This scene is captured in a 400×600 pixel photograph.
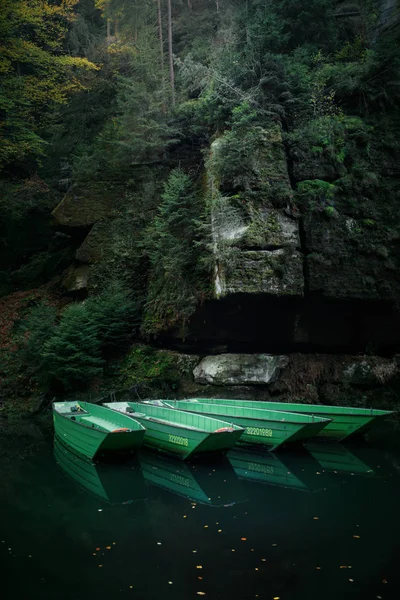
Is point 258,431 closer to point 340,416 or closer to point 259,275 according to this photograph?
point 340,416

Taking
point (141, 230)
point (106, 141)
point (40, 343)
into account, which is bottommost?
point (40, 343)

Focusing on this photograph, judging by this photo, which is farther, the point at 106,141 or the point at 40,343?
the point at 106,141

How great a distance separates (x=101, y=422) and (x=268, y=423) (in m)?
3.99

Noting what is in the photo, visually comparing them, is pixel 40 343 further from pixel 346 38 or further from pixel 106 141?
pixel 346 38

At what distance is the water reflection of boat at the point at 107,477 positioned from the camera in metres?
8.16

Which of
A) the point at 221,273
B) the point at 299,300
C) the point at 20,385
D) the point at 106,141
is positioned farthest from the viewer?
the point at 106,141

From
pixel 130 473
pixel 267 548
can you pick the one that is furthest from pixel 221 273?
pixel 267 548

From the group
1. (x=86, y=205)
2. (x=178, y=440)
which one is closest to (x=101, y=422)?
Answer: (x=178, y=440)

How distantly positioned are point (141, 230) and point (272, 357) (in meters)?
7.52

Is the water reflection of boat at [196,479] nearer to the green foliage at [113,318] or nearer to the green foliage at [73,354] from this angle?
the green foliage at [73,354]

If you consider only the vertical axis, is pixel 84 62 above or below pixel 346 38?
above

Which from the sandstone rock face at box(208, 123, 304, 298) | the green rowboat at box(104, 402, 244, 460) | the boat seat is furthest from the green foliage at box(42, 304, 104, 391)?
the sandstone rock face at box(208, 123, 304, 298)

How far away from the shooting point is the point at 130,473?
9367 millimetres

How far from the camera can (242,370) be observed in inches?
542
